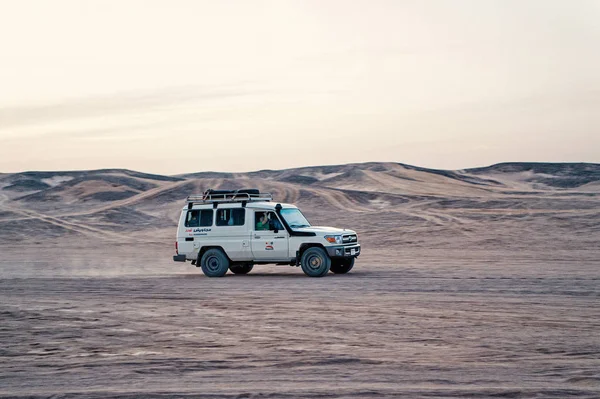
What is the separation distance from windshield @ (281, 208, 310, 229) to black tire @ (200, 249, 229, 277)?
201 cm

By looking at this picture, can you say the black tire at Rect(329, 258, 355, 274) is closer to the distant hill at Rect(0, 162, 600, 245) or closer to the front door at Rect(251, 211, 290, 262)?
the front door at Rect(251, 211, 290, 262)

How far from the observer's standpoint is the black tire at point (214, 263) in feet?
74.6

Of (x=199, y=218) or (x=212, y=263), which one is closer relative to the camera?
(x=212, y=263)

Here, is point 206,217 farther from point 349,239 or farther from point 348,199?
point 348,199

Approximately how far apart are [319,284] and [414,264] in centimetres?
677

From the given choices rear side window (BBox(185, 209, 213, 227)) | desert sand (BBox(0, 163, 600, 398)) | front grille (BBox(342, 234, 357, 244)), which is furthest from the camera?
rear side window (BBox(185, 209, 213, 227))

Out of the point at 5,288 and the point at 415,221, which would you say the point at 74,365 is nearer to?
the point at 5,288

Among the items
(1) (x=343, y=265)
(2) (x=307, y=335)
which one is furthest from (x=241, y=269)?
(2) (x=307, y=335)

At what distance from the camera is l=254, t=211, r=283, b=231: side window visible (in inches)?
878

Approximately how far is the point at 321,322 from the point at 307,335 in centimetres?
129

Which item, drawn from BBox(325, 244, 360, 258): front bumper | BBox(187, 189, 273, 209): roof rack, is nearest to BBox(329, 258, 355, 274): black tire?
BBox(325, 244, 360, 258): front bumper

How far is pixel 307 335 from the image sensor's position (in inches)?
490

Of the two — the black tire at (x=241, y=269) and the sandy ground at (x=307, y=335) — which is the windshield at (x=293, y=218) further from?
the black tire at (x=241, y=269)

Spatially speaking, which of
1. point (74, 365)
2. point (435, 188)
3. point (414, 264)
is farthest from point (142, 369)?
point (435, 188)
